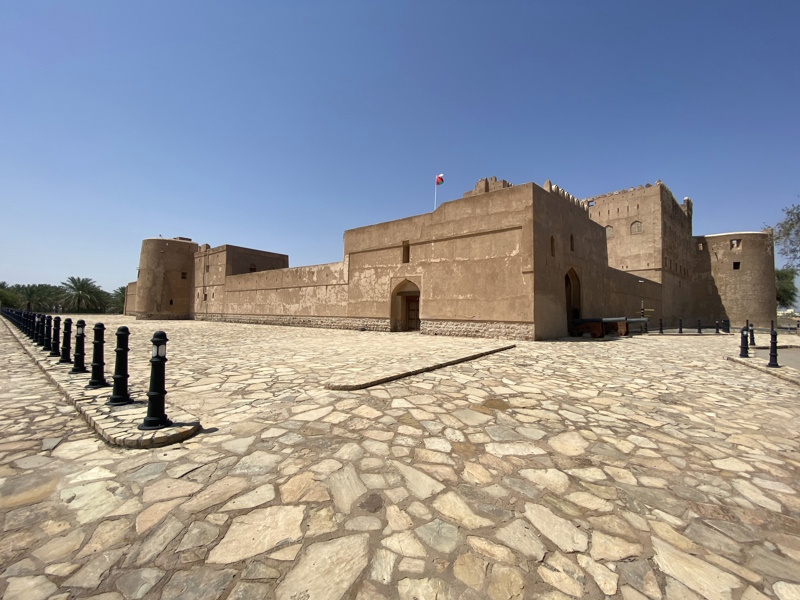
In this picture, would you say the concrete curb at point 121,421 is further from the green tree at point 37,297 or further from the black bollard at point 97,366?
the green tree at point 37,297

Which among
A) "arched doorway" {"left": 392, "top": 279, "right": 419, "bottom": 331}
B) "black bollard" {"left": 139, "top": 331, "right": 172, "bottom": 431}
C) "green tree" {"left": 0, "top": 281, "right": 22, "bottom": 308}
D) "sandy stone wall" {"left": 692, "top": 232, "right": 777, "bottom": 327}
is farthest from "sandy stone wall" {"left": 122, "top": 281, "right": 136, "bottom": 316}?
"sandy stone wall" {"left": 692, "top": 232, "right": 777, "bottom": 327}

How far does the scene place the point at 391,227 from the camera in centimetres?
1672

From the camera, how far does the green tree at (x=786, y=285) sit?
3856cm

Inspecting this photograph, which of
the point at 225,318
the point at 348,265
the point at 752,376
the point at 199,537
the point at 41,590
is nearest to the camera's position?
the point at 41,590

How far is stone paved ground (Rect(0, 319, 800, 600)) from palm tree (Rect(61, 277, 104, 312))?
1722 inches

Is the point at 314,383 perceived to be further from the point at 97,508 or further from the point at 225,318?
the point at 225,318

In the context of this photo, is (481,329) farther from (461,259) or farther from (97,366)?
(97,366)

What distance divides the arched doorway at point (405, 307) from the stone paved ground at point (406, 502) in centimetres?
1256

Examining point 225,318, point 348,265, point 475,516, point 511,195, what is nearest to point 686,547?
point 475,516

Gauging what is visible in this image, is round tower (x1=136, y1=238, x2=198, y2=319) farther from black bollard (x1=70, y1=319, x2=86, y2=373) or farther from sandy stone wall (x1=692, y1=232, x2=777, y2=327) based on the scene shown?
sandy stone wall (x1=692, y1=232, x2=777, y2=327)

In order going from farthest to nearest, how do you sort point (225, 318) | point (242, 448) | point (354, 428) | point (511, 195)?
point (225, 318) < point (511, 195) < point (354, 428) < point (242, 448)

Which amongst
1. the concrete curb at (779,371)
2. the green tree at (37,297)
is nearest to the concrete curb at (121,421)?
the concrete curb at (779,371)

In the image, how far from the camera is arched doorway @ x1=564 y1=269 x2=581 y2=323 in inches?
609

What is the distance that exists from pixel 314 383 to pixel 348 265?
14185 mm
